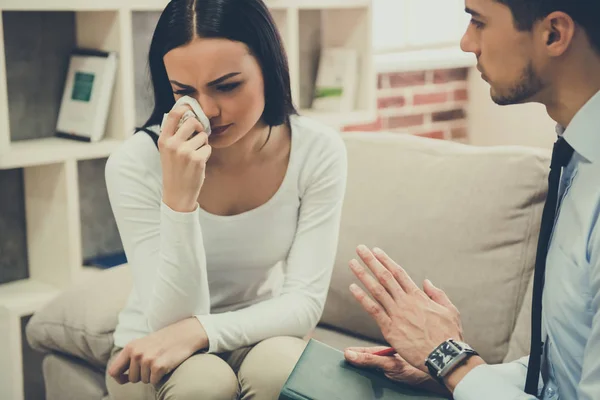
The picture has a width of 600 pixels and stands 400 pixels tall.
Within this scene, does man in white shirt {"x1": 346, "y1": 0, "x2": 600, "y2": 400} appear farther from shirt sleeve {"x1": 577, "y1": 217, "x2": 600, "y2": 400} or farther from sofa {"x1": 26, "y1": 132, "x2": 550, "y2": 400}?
sofa {"x1": 26, "y1": 132, "x2": 550, "y2": 400}

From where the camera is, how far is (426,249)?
190 centimetres

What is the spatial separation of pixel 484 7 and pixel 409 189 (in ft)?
2.80

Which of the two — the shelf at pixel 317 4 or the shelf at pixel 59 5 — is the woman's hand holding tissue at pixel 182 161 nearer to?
A: the shelf at pixel 59 5

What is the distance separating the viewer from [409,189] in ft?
6.53

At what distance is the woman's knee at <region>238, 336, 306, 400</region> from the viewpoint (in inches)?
57.6

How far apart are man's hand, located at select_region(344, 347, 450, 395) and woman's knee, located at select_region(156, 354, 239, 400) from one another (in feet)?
0.83

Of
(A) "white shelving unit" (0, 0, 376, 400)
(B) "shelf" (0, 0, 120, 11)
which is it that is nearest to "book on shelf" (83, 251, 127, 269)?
(A) "white shelving unit" (0, 0, 376, 400)

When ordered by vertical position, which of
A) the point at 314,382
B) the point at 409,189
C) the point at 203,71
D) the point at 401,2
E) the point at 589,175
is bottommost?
the point at 314,382

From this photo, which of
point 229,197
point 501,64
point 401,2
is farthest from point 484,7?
point 401,2

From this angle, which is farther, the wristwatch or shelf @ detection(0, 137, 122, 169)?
shelf @ detection(0, 137, 122, 169)

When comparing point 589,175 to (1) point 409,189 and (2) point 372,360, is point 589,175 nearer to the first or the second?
(2) point 372,360

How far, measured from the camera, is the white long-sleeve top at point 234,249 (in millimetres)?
1530

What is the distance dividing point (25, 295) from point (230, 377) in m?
1.07

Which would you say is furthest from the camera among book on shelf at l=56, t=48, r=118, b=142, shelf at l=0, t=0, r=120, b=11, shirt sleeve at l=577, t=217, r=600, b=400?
book on shelf at l=56, t=48, r=118, b=142
